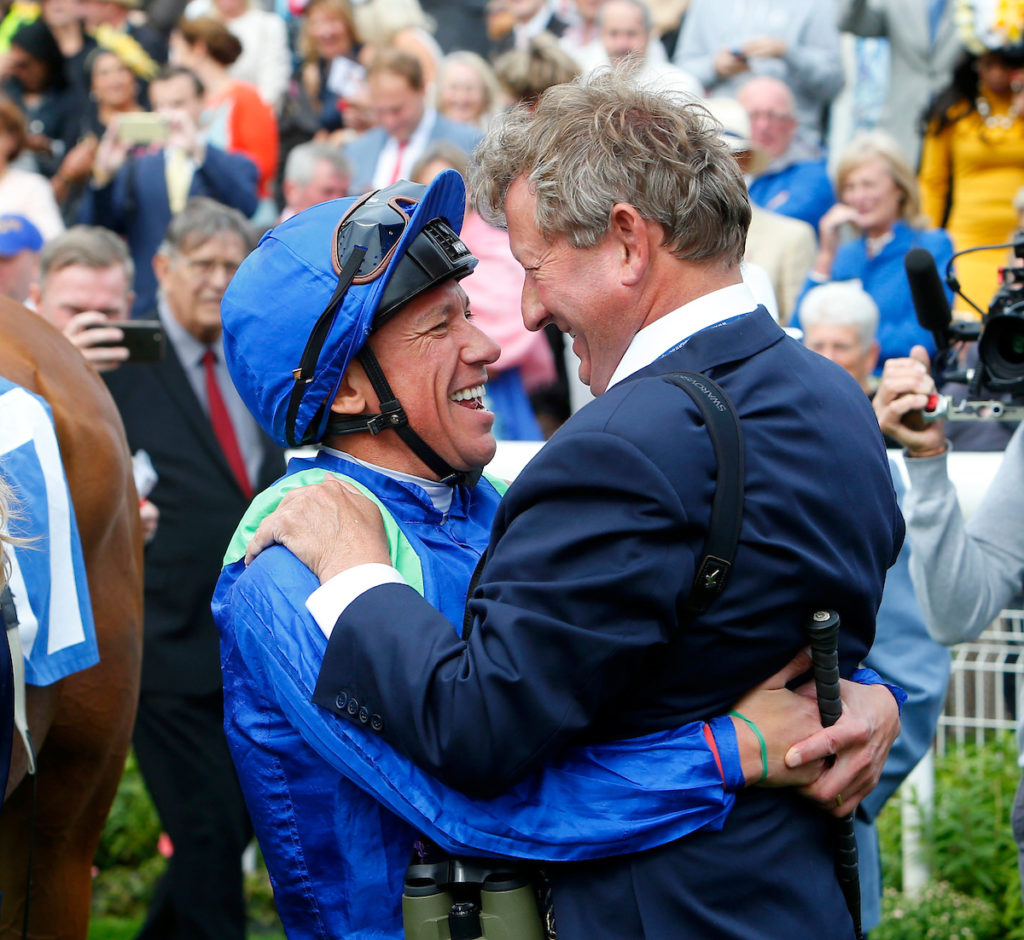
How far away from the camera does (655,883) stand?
1892 millimetres

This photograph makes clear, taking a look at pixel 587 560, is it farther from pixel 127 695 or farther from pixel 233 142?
pixel 233 142

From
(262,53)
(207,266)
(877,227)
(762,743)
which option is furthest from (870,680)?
(262,53)

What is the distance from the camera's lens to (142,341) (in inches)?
170

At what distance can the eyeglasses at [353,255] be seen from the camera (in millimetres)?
2234

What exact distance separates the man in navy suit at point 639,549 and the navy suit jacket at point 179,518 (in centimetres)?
270

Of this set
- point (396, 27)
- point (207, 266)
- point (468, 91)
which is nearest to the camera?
point (207, 266)

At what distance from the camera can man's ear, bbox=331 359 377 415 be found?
2.36 meters

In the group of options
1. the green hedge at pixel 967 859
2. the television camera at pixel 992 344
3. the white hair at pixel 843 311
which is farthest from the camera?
the white hair at pixel 843 311

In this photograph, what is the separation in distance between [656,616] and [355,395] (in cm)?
83

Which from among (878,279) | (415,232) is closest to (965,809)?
(878,279)

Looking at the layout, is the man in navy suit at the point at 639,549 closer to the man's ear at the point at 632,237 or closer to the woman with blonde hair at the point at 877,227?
the man's ear at the point at 632,237

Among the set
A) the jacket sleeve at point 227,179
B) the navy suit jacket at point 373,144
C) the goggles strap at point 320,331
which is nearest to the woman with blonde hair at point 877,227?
the navy suit jacket at point 373,144

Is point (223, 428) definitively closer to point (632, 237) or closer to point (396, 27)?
point (632, 237)

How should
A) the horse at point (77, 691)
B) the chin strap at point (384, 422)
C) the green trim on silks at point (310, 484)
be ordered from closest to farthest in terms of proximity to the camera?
Result: the green trim on silks at point (310, 484) → the chin strap at point (384, 422) → the horse at point (77, 691)
